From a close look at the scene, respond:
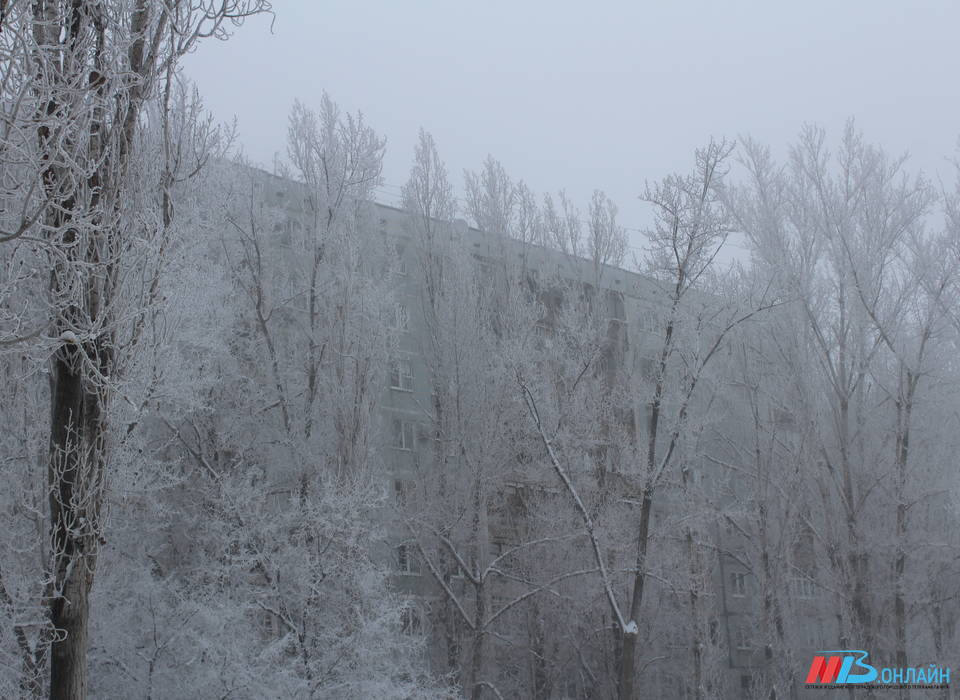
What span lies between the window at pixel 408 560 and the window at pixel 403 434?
2234mm

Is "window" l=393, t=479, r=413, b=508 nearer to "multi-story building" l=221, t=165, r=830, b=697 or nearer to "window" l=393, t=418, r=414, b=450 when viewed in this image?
"multi-story building" l=221, t=165, r=830, b=697

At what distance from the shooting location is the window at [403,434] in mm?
21562

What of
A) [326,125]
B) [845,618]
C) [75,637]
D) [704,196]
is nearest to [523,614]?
[845,618]

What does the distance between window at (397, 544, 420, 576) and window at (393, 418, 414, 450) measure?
2234 mm

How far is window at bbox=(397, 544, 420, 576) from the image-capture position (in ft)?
65.0

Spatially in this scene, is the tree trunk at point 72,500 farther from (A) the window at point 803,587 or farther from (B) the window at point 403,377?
(A) the window at point 803,587

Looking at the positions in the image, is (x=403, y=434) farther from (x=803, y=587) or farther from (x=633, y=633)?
(x=803, y=587)

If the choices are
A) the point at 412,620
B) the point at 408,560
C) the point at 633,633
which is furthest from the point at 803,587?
the point at 412,620

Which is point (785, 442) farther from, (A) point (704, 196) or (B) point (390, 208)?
(B) point (390, 208)

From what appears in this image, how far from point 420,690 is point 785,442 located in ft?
40.1

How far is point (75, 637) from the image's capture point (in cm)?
629

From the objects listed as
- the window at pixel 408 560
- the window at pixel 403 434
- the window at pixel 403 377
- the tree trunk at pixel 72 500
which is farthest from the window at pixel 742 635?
the tree trunk at pixel 72 500

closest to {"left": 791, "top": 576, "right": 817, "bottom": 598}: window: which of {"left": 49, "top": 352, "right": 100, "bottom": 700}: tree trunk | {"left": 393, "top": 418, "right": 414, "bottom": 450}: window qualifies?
{"left": 393, "top": 418, "right": 414, "bottom": 450}: window

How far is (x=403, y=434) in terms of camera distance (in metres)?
21.9
